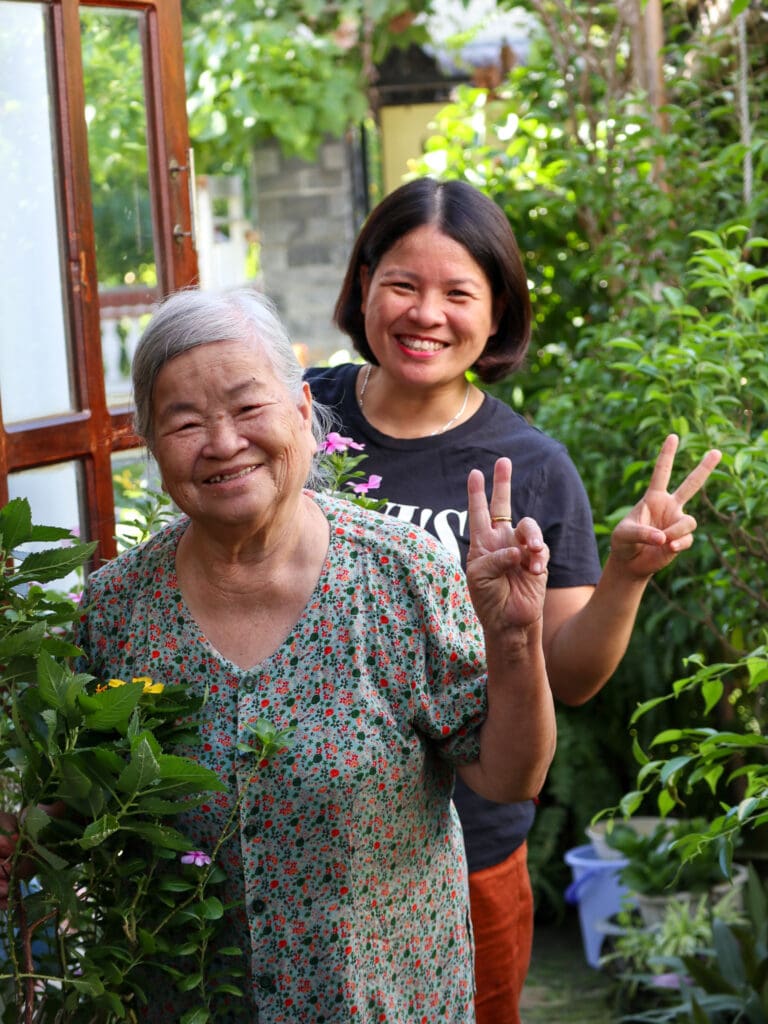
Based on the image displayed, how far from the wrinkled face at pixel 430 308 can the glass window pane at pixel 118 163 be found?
→ 47 centimetres

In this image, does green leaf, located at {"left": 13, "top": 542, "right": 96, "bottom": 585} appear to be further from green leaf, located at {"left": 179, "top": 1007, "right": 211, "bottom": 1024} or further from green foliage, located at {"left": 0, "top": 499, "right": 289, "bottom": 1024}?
green leaf, located at {"left": 179, "top": 1007, "right": 211, "bottom": 1024}

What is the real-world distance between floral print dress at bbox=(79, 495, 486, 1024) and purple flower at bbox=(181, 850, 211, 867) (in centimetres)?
4

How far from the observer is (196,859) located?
4.91ft

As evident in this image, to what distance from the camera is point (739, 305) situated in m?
2.62

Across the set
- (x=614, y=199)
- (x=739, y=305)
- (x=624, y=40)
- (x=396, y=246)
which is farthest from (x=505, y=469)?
(x=624, y=40)

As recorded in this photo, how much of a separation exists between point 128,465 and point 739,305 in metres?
1.19

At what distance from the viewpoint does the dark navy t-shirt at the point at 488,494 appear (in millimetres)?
2027

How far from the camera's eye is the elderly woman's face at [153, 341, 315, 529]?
152 centimetres

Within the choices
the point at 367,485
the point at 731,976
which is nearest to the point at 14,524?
the point at 367,485

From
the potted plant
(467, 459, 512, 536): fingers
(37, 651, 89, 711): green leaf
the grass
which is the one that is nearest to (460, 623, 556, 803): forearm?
(467, 459, 512, 536): fingers

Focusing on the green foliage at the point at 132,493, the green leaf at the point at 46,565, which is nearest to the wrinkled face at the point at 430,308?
the green foliage at the point at 132,493

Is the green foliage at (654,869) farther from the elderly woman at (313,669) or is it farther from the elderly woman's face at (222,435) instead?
the elderly woman's face at (222,435)

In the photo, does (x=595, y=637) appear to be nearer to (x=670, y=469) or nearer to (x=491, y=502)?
(x=670, y=469)

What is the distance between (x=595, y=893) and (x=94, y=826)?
2833mm
